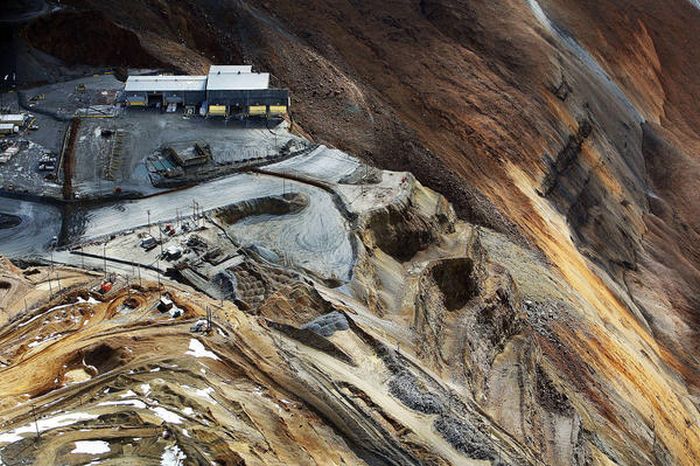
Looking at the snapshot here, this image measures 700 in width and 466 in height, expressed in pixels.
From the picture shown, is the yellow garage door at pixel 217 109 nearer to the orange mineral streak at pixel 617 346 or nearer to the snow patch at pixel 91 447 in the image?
the orange mineral streak at pixel 617 346

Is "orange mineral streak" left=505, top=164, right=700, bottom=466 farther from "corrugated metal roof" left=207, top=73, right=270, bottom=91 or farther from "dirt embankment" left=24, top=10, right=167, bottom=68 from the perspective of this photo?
"dirt embankment" left=24, top=10, right=167, bottom=68

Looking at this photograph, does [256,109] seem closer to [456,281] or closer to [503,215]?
[456,281]

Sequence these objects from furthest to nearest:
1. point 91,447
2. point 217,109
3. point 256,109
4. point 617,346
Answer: point 256,109 < point 217,109 < point 617,346 < point 91,447

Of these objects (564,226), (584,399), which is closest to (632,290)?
(564,226)

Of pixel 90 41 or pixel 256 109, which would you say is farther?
pixel 90 41

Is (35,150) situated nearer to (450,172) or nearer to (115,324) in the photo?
(115,324)

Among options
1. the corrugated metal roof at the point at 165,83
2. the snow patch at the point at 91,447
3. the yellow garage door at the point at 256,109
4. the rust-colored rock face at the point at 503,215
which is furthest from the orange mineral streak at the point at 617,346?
the snow patch at the point at 91,447

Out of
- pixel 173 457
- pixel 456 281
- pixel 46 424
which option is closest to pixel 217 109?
pixel 456 281

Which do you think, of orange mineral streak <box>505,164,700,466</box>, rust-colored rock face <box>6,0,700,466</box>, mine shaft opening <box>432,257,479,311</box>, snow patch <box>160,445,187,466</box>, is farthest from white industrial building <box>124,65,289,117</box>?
snow patch <box>160,445,187,466</box>

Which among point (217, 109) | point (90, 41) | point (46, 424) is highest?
point (46, 424)
